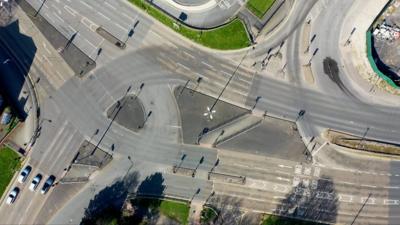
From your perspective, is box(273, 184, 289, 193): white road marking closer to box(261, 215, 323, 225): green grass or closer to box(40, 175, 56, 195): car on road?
box(261, 215, 323, 225): green grass

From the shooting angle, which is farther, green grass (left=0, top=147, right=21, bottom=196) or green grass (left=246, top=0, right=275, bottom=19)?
green grass (left=246, top=0, right=275, bottom=19)

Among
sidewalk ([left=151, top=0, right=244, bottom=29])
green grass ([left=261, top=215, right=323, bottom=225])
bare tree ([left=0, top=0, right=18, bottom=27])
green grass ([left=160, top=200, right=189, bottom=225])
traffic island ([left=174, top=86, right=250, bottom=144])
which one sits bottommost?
green grass ([left=160, top=200, right=189, bottom=225])

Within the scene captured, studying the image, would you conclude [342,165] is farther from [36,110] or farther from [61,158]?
[36,110]

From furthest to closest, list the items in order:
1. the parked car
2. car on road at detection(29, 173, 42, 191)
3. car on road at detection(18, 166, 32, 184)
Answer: car on road at detection(29, 173, 42, 191), car on road at detection(18, 166, 32, 184), the parked car

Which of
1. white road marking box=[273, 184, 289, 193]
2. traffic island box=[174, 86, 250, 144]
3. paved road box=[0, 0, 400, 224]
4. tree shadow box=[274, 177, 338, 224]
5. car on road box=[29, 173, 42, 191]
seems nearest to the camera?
car on road box=[29, 173, 42, 191]

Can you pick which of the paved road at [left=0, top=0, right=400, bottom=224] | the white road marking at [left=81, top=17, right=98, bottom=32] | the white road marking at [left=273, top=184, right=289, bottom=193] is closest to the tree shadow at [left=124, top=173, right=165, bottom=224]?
the paved road at [left=0, top=0, right=400, bottom=224]

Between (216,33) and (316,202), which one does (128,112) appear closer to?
(216,33)

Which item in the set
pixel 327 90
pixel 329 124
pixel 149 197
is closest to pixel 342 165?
pixel 329 124

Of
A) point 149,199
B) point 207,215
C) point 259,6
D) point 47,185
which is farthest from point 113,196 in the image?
point 259,6
